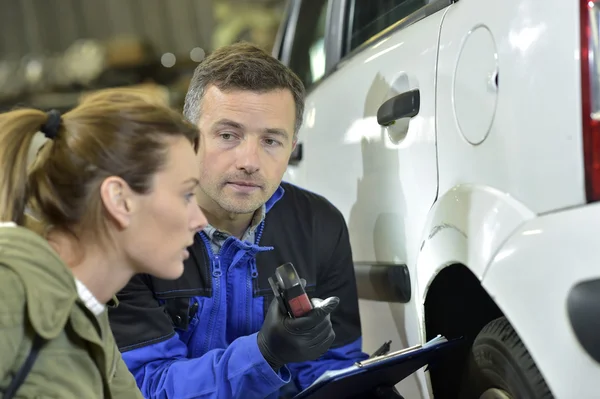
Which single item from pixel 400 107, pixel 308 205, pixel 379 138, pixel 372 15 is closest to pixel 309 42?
pixel 372 15

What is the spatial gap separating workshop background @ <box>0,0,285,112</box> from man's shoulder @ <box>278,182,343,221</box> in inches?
210

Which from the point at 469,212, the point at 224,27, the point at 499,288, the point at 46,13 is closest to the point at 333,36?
the point at 469,212

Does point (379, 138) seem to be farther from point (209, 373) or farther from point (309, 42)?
point (309, 42)

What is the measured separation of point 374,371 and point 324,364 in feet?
1.44

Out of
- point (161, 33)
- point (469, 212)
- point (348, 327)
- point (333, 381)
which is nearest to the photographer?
point (469, 212)

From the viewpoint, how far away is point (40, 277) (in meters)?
1.04

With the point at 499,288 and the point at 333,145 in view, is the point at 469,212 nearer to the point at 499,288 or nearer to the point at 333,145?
the point at 499,288

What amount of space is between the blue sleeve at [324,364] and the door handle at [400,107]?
579mm

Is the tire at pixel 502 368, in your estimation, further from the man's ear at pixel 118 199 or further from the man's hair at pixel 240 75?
the man's hair at pixel 240 75

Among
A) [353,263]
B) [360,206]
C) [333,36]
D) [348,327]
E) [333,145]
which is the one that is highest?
[333,36]

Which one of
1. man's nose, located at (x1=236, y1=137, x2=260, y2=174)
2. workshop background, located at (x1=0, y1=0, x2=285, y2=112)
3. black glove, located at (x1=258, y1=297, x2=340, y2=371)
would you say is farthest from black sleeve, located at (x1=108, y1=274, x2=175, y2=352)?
workshop background, located at (x1=0, y1=0, x2=285, y2=112)

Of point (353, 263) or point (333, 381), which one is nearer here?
point (333, 381)

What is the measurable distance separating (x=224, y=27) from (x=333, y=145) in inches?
188

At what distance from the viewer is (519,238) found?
1.08 meters
